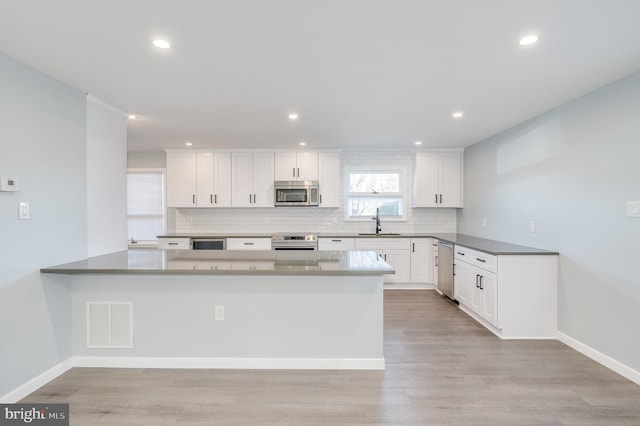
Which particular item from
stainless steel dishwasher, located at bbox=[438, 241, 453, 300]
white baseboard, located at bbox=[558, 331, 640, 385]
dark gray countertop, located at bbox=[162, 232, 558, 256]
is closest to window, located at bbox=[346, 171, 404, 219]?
dark gray countertop, located at bbox=[162, 232, 558, 256]

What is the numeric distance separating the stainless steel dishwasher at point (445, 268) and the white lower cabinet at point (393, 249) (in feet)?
1.60

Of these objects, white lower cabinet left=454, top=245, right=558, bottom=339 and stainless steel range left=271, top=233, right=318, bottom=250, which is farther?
stainless steel range left=271, top=233, right=318, bottom=250

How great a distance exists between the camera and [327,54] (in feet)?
6.75

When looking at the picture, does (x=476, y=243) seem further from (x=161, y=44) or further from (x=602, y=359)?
(x=161, y=44)

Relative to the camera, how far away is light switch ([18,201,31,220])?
2.17m

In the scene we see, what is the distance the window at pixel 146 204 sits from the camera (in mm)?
5312

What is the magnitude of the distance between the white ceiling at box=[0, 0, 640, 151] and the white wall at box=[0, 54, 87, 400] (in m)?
0.25

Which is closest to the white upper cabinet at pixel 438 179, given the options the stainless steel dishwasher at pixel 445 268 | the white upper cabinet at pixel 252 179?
the stainless steel dishwasher at pixel 445 268

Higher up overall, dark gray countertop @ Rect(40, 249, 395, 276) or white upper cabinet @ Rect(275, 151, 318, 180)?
white upper cabinet @ Rect(275, 151, 318, 180)

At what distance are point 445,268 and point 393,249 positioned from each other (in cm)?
83

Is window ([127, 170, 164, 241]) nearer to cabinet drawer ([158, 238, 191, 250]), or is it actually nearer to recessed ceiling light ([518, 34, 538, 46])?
cabinet drawer ([158, 238, 191, 250])

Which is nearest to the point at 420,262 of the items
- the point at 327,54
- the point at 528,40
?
the point at 528,40

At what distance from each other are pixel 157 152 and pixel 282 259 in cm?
386

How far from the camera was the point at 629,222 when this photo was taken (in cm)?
242
